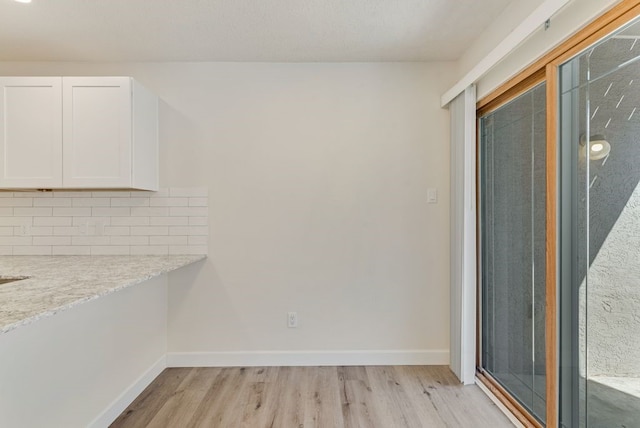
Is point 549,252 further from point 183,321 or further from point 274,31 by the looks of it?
point 183,321

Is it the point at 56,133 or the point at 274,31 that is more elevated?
the point at 274,31

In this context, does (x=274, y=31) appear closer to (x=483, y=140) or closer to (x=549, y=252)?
(x=483, y=140)

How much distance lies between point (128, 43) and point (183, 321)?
83.3 inches

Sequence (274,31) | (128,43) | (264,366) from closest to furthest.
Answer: (274,31)
(128,43)
(264,366)

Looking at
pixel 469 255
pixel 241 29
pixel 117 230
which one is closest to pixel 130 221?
pixel 117 230

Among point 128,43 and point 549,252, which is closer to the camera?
point 549,252

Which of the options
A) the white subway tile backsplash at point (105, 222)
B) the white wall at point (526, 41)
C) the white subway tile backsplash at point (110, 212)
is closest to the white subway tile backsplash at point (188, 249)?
the white subway tile backsplash at point (105, 222)

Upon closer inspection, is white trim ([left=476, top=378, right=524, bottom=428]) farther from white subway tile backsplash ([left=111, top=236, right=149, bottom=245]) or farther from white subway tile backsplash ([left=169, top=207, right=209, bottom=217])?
white subway tile backsplash ([left=111, top=236, right=149, bottom=245])

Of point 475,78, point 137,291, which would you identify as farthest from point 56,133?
point 475,78

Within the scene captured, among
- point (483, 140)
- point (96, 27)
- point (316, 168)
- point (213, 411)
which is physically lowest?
point (213, 411)

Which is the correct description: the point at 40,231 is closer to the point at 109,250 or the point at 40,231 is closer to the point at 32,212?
the point at 32,212

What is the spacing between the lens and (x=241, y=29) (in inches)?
91.9

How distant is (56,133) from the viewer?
240 centimetres

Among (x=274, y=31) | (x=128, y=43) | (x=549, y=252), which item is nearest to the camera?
(x=549, y=252)
